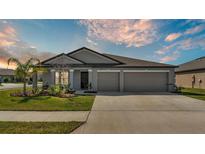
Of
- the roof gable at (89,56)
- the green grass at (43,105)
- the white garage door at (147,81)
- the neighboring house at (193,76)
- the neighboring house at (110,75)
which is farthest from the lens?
the neighboring house at (193,76)

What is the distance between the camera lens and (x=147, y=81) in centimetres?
1770

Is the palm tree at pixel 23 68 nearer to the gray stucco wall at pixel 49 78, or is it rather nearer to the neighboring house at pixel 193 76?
the gray stucco wall at pixel 49 78

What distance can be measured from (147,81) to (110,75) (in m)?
4.22

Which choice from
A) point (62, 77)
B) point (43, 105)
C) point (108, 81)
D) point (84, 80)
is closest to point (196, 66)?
point (108, 81)

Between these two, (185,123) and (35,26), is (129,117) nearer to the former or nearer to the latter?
(185,123)

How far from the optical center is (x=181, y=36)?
1966cm

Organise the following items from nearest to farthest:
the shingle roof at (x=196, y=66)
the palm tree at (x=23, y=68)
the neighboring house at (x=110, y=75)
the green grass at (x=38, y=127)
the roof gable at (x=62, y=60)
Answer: the green grass at (x=38, y=127), the palm tree at (x=23, y=68), the neighboring house at (x=110, y=75), the roof gable at (x=62, y=60), the shingle roof at (x=196, y=66)

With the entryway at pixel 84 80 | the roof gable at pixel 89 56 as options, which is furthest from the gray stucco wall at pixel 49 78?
the roof gable at pixel 89 56

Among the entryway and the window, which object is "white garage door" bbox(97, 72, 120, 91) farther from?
the window

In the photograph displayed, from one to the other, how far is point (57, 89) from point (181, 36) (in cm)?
1630

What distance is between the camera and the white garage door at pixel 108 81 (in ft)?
57.7

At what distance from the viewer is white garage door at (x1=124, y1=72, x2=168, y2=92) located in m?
17.7

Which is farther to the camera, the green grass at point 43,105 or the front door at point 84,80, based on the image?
the front door at point 84,80
